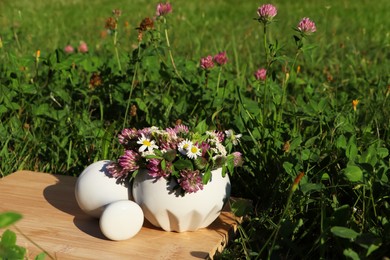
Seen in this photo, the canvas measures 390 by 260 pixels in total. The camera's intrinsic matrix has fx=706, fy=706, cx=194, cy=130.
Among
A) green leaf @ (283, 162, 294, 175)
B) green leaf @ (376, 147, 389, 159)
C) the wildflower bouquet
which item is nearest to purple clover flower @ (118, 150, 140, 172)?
the wildflower bouquet

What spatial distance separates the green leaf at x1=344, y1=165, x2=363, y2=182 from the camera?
225 centimetres

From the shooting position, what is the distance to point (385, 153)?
250 centimetres

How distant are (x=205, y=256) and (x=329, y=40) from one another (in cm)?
409

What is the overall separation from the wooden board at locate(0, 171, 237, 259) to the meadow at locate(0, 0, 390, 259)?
10cm

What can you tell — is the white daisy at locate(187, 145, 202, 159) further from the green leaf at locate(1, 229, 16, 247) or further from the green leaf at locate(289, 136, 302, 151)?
the green leaf at locate(1, 229, 16, 247)

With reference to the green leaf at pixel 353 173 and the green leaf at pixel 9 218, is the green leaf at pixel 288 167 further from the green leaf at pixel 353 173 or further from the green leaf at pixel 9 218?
the green leaf at pixel 9 218

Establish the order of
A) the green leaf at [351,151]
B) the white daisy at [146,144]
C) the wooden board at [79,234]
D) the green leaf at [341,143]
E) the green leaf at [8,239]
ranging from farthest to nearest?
the green leaf at [341,143] < the green leaf at [351,151] < the white daisy at [146,144] < the wooden board at [79,234] < the green leaf at [8,239]

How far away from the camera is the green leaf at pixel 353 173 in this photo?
225cm

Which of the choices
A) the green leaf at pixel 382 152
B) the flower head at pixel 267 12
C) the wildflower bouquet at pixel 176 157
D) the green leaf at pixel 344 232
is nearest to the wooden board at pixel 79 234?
the wildflower bouquet at pixel 176 157

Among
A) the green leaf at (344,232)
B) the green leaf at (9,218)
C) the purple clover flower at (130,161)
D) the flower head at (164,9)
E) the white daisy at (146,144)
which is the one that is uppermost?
the flower head at (164,9)

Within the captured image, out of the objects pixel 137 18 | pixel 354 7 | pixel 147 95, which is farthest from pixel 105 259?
pixel 354 7

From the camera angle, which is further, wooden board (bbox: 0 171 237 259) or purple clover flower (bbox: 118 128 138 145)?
purple clover flower (bbox: 118 128 138 145)

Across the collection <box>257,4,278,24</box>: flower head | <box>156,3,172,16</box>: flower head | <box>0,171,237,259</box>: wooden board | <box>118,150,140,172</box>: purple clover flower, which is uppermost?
<box>156,3,172,16</box>: flower head

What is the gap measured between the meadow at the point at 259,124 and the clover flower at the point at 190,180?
247mm
